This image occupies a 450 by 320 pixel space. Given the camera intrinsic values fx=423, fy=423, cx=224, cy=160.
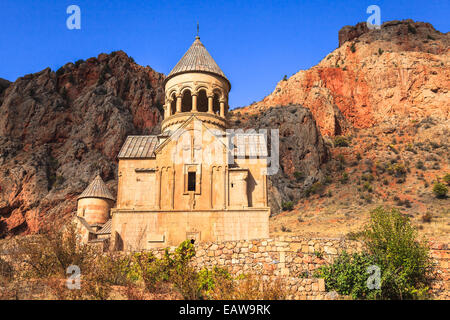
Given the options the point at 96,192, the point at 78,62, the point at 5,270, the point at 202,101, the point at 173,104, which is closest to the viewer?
the point at 5,270

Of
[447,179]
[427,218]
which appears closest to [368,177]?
[447,179]

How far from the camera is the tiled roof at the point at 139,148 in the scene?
55.1 ft

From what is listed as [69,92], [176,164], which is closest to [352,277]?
[176,164]

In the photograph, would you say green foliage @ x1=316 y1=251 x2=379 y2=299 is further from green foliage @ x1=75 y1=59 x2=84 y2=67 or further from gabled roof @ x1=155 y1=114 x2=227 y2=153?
green foliage @ x1=75 y1=59 x2=84 y2=67

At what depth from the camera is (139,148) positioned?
56.8 ft

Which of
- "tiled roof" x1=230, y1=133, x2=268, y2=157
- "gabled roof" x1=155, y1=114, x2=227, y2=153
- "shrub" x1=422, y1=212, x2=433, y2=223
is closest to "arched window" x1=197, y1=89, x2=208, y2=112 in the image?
"tiled roof" x1=230, y1=133, x2=268, y2=157

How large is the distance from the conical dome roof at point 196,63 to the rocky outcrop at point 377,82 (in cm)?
3428

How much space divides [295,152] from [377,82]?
2126 cm

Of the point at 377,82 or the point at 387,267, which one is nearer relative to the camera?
the point at 387,267

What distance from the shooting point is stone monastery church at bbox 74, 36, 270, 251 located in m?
15.1

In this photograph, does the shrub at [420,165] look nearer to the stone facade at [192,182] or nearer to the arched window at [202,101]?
the stone facade at [192,182]

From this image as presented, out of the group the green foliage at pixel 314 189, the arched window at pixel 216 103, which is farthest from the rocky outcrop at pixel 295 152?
the arched window at pixel 216 103

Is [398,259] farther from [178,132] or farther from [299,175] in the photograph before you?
[299,175]
